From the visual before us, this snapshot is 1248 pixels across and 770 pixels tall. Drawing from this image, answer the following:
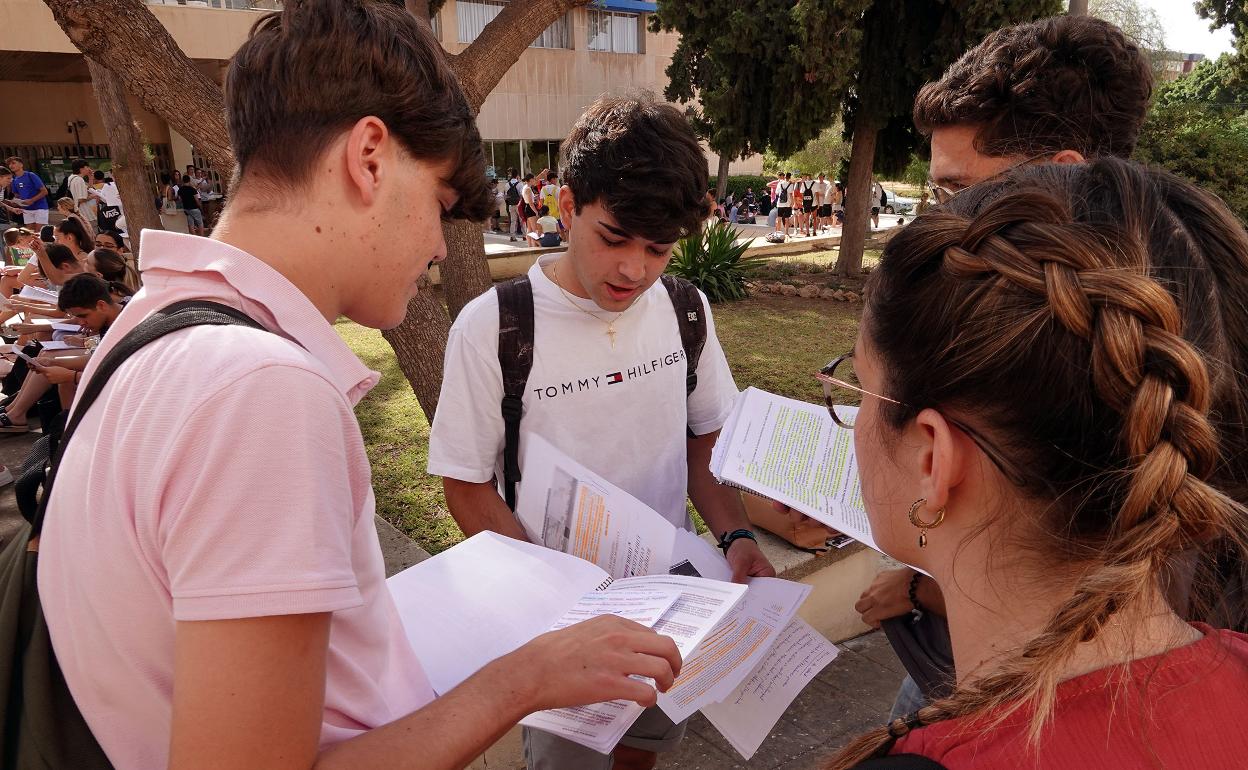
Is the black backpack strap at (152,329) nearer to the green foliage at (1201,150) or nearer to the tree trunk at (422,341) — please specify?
the tree trunk at (422,341)

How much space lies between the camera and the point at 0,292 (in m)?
8.42

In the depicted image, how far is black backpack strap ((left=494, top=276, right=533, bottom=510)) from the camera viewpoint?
6.44 ft

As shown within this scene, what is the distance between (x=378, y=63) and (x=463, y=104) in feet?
0.54

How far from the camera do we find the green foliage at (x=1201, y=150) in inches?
355

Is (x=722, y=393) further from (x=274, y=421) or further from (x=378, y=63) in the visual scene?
(x=274, y=421)

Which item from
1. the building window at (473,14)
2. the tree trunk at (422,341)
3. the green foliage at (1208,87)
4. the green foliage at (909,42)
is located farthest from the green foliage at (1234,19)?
the tree trunk at (422,341)

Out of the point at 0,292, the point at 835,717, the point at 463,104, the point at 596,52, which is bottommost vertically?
the point at 835,717

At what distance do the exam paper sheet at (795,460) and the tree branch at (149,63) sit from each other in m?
2.52

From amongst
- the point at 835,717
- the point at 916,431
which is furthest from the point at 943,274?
the point at 835,717

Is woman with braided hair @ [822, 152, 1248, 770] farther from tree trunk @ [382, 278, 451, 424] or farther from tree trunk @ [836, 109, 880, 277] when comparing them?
tree trunk @ [836, 109, 880, 277]

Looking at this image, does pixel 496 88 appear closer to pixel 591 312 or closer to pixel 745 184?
pixel 745 184

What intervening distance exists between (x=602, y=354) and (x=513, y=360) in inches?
9.4

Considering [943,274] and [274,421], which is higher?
[943,274]

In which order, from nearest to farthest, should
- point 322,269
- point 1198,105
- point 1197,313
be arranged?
point 1197,313
point 322,269
point 1198,105
